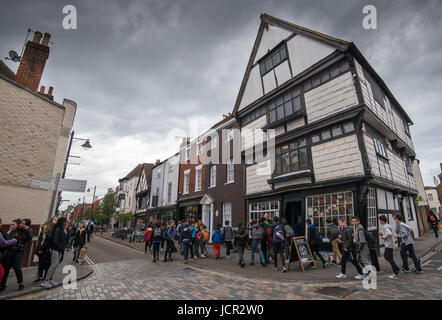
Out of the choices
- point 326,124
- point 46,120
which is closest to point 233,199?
point 326,124

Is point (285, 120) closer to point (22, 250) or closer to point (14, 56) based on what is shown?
point (22, 250)

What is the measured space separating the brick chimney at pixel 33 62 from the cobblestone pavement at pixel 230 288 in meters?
10.3

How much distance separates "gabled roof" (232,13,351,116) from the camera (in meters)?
11.3

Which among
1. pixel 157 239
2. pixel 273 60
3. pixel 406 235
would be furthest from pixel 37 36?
pixel 406 235

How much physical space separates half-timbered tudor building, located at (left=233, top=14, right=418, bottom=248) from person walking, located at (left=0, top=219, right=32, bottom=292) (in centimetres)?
1122

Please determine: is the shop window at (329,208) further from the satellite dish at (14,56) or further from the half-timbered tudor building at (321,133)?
the satellite dish at (14,56)

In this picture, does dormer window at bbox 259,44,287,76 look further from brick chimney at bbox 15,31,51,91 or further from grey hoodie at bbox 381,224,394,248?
brick chimney at bbox 15,31,51,91

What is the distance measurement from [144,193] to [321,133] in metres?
30.6

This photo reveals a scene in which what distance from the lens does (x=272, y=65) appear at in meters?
15.3

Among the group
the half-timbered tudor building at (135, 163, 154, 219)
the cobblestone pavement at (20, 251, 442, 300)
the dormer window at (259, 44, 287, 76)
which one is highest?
the dormer window at (259, 44, 287, 76)

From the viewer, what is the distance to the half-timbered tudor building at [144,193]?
3469cm

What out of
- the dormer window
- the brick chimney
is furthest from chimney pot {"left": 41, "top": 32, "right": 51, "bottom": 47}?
the dormer window

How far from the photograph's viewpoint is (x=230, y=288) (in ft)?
19.0
